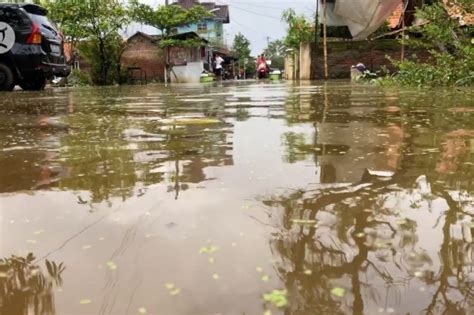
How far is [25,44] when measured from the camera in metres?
10.1

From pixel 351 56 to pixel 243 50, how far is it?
129 feet

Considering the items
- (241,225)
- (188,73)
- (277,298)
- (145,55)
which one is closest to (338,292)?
(277,298)

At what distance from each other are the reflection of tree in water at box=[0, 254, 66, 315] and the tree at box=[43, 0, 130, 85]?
18.8 m

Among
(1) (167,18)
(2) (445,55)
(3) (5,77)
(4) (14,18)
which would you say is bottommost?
(3) (5,77)

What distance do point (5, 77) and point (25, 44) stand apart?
829mm

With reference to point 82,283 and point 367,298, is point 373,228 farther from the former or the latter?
point 82,283

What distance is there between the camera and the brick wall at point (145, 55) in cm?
3072

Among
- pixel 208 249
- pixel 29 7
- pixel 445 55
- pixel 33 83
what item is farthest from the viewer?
pixel 33 83

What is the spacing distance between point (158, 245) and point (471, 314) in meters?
0.81

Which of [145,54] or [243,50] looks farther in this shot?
[243,50]

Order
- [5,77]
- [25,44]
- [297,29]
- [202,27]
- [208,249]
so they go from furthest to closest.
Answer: [202,27] → [297,29] → [5,77] → [25,44] → [208,249]

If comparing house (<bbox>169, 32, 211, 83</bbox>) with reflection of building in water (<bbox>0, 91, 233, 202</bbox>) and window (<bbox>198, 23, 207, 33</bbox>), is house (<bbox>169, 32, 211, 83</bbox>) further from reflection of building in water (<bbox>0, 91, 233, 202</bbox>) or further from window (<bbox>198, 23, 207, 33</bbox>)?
reflection of building in water (<bbox>0, 91, 233, 202</bbox>)

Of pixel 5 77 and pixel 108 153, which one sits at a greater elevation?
pixel 5 77

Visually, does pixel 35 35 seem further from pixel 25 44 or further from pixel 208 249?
pixel 208 249
